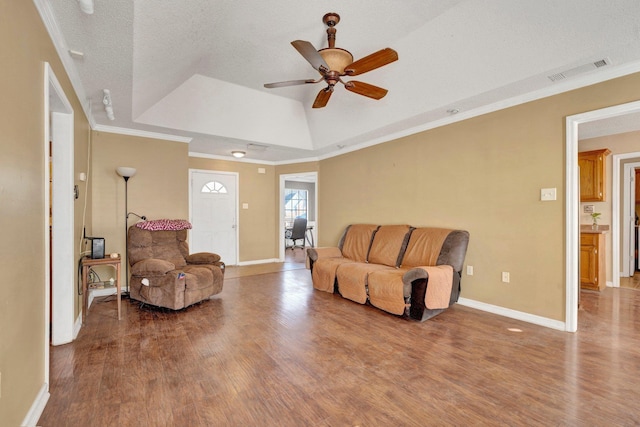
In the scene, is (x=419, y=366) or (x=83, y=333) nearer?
(x=419, y=366)

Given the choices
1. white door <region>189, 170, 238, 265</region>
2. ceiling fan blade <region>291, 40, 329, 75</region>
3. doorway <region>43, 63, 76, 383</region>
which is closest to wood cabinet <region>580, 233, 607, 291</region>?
ceiling fan blade <region>291, 40, 329, 75</region>

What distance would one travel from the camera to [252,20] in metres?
2.78

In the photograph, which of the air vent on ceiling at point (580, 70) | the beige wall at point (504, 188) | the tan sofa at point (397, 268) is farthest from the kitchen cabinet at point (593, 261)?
the air vent on ceiling at point (580, 70)

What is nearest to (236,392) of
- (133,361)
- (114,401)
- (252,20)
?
(114,401)

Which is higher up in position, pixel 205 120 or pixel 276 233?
pixel 205 120

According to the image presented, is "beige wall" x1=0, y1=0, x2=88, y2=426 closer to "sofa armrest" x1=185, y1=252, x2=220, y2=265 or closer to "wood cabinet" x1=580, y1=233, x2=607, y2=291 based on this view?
"sofa armrest" x1=185, y1=252, x2=220, y2=265

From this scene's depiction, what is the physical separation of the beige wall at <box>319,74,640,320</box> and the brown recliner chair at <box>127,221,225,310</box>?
2.82 meters

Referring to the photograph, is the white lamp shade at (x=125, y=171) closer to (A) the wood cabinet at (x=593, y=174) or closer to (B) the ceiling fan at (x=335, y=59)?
(B) the ceiling fan at (x=335, y=59)

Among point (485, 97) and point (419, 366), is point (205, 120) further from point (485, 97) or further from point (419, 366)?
point (419, 366)

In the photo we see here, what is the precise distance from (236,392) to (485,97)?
3.59 metres

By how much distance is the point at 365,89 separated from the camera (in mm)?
2959

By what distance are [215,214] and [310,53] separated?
15.0ft

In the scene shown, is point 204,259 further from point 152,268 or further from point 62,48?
point 62,48

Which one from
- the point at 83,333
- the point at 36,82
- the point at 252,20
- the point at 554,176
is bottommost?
the point at 83,333
